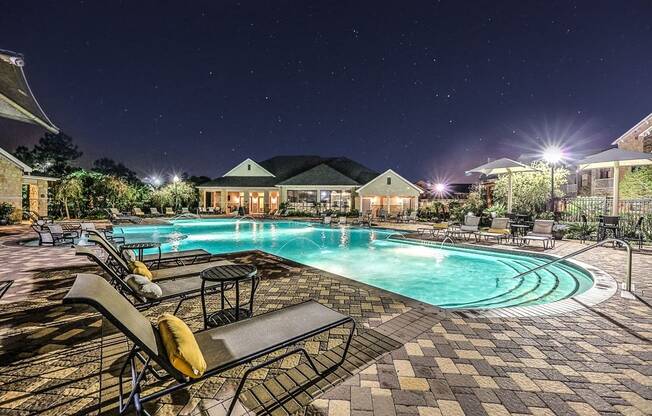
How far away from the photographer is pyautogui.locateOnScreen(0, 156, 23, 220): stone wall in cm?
1614

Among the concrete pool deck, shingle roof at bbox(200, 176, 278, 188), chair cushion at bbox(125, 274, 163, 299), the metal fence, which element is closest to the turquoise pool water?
the concrete pool deck

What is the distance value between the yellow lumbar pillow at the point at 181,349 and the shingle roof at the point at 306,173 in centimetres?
2685

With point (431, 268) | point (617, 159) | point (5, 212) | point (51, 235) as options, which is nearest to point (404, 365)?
point (431, 268)

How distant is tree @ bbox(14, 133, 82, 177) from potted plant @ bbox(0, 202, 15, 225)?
29.5 meters

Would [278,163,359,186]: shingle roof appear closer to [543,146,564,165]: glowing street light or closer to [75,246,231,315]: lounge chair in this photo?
[543,146,564,165]: glowing street light

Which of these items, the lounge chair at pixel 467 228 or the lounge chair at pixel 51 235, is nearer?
the lounge chair at pixel 51 235

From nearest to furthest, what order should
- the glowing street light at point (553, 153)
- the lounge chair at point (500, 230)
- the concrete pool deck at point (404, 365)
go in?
the concrete pool deck at point (404, 365) → the lounge chair at point (500, 230) → the glowing street light at point (553, 153)

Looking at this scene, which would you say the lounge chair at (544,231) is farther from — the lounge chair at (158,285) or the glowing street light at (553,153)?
the lounge chair at (158,285)

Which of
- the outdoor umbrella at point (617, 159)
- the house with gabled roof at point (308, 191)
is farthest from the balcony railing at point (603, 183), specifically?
the outdoor umbrella at point (617, 159)

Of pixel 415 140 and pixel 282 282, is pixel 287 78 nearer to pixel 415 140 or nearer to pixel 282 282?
pixel 415 140

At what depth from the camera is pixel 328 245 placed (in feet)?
42.8

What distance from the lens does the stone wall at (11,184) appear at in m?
16.1

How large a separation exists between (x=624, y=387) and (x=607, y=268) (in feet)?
19.2

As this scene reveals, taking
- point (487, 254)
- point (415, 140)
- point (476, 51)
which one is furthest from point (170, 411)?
point (415, 140)
